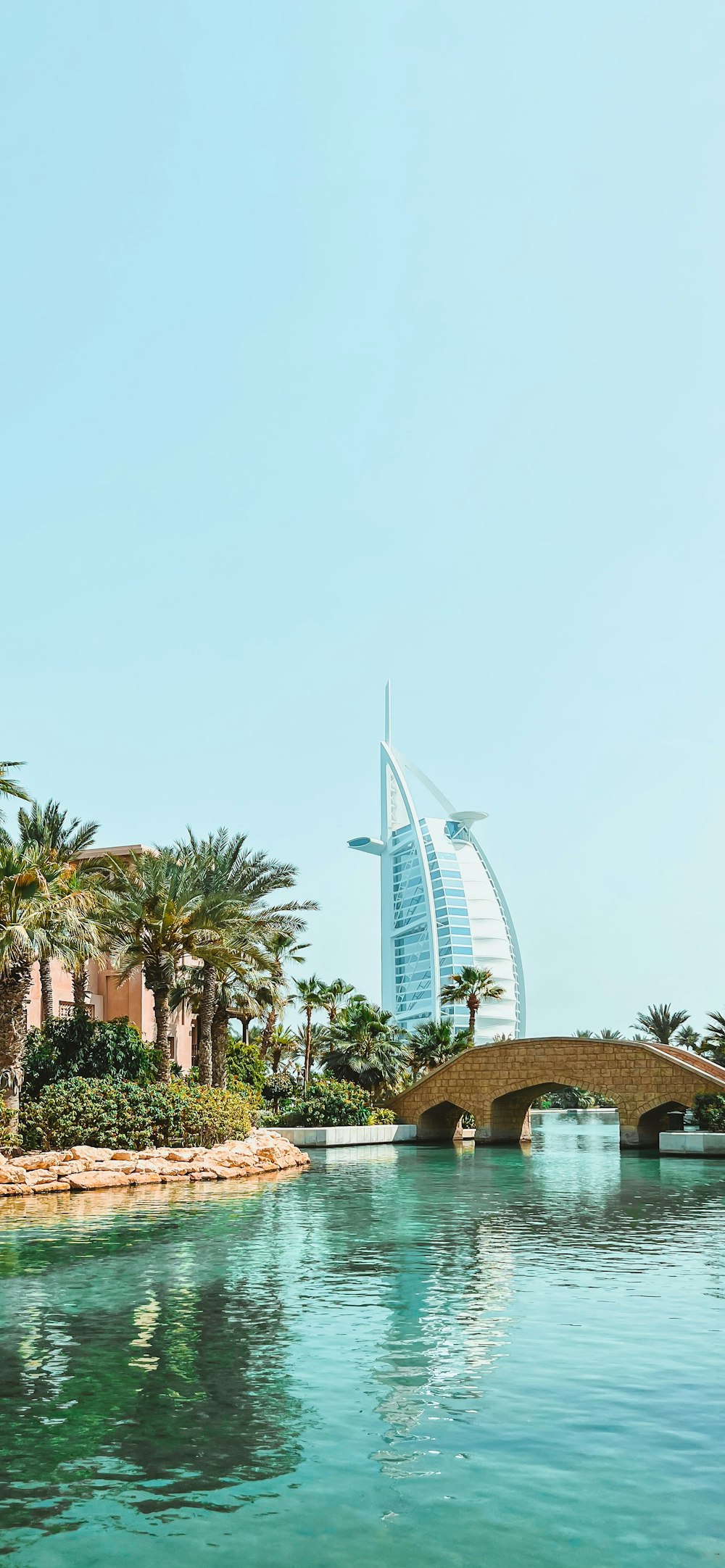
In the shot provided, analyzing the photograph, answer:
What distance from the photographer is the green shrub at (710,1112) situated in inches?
1630

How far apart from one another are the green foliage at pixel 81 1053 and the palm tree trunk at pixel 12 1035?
17.7 feet

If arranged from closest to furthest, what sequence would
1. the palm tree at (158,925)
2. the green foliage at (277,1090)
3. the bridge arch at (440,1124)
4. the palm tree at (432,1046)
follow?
the palm tree at (158,925), the green foliage at (277,1090), the bridge arch at (440,1124), the palm tree at (432,1046)

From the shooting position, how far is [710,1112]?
4184cm

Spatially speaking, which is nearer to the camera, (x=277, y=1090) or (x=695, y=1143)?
(x=695, y=1143)

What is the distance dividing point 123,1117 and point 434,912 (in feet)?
389

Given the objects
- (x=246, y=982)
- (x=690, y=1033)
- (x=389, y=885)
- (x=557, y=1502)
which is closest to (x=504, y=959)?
(x=389, y=885)

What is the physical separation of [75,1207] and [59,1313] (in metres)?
10.3

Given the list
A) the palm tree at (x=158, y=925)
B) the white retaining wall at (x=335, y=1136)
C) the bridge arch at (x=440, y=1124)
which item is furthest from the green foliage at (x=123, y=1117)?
the bridge arch at (x=440, y=1124)

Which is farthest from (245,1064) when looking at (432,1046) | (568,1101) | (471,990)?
(568,1101)

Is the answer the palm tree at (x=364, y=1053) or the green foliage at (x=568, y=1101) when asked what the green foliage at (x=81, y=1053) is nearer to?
the palm tree at (x=364, y=1053)

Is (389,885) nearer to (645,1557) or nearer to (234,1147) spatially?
(234,1147)

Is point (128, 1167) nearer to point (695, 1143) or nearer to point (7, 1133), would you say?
point (7, 1133)

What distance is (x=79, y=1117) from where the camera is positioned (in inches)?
1166

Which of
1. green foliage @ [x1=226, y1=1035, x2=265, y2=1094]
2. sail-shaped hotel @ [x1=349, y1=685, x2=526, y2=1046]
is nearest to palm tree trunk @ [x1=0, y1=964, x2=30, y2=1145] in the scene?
green foliage @ [x1=226, y1=1035, x2=265, y2=1094]
